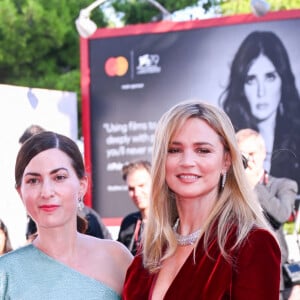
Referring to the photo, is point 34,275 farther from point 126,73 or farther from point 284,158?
point 126,73

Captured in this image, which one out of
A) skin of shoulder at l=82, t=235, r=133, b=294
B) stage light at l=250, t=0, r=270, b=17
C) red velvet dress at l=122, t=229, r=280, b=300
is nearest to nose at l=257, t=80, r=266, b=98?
stage light at l=250, t=0, r=270, b=17

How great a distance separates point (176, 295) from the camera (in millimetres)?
2691

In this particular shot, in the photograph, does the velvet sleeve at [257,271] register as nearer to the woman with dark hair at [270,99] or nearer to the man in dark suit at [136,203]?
the man in dark suit at [136,203]

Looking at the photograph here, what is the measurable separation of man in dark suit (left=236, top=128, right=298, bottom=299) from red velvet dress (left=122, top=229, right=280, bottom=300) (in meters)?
2.44

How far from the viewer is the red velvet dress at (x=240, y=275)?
100.0 inches

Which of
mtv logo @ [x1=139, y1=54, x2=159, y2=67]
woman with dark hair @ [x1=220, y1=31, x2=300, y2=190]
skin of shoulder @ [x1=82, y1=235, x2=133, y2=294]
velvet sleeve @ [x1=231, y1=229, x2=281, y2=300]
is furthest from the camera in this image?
mtv logo @ [x1=139, y1=54, x2=159, y2=67]

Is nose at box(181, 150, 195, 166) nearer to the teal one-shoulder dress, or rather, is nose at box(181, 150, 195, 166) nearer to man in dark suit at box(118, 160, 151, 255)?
the teal one-shoulder dress

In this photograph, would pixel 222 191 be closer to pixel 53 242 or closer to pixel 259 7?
pixel 53 242

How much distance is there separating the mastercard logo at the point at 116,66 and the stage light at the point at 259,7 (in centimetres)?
172

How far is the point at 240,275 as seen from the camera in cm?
256

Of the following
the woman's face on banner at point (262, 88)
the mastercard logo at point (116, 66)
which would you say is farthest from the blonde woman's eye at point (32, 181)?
the mastercard logo at point (116, 66)

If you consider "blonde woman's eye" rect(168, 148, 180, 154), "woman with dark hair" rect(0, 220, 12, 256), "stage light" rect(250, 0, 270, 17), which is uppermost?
"stage light" rect(250, 0, 270, 17)

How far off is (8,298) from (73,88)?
15.8 m

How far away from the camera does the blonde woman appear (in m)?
2.57
